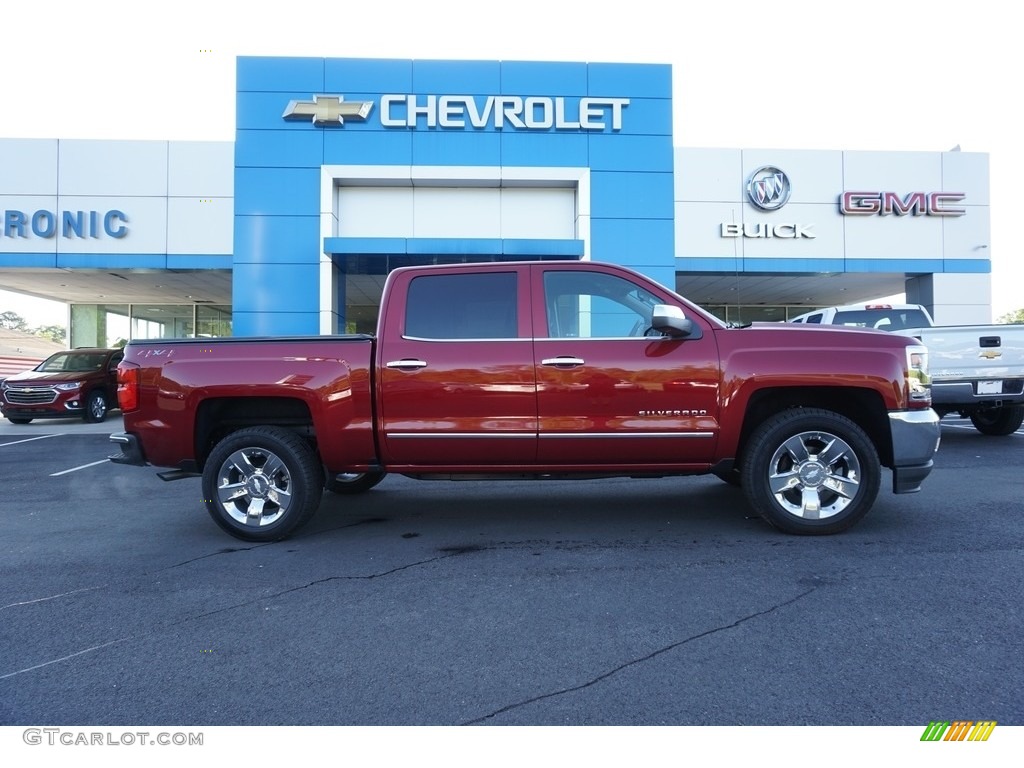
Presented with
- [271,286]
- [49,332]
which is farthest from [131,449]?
[49,332]

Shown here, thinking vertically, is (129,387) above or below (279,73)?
below

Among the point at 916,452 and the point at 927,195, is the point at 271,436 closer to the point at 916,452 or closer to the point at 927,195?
the point at 916,452

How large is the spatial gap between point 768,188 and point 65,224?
18.5 metres

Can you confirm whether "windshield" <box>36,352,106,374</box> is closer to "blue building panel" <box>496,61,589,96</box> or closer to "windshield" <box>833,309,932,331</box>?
"blue building panel" <box>496,61,589,96</box>

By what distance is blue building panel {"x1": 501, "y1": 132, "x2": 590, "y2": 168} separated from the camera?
14.9 meters

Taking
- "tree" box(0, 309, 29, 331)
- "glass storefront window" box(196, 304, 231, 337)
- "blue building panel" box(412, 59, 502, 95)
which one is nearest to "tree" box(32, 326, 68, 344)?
"tree" box(0, 309, 29, 331)

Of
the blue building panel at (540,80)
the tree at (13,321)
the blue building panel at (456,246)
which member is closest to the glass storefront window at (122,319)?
the blue building panel at (456,246)

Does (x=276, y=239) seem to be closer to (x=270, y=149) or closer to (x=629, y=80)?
(x=270, y=149)

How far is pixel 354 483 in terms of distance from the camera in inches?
236

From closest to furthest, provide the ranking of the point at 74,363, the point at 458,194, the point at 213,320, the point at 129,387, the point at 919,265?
the point at 129,387, the point at 74,363, the point at 458,194, the point at 919,265, the point at 213,320

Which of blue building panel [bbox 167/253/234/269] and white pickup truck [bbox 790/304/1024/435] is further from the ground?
blue building panel [bbox 167/253/234/269]

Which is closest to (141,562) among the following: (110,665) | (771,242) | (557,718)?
(110,665)

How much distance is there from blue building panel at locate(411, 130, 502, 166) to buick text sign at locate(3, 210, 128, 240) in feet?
26.2

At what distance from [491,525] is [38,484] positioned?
574 cm
